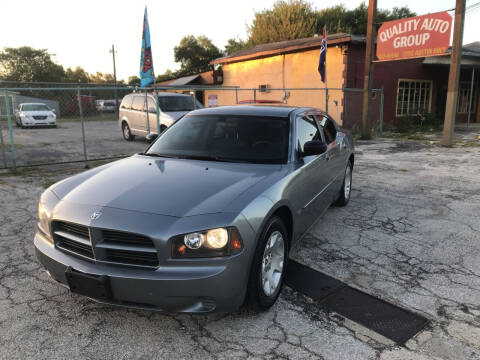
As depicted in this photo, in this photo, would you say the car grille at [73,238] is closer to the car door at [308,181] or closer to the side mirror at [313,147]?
the car door at [308,181]

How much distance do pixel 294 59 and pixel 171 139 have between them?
54.2 ft

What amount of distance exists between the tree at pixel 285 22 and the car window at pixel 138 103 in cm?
2512

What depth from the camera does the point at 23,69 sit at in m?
52.8

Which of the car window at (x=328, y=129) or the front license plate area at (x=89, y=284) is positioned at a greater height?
the car window at (x=328, y=129)

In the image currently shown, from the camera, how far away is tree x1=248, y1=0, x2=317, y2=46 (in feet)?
116

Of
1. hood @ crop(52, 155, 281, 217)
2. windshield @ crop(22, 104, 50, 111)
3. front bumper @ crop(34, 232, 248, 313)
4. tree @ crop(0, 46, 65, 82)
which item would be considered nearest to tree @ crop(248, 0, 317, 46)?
windshield @ crop(22, 104, 50, 111)

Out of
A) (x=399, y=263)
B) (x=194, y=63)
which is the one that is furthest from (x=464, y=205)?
(x=194, y=63)

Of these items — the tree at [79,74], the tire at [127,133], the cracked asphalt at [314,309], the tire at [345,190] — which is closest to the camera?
the cracked asphalt at [314,309]

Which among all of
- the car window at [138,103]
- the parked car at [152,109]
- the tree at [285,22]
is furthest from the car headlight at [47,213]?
the tree at [285,22]

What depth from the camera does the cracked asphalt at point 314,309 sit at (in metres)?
2.58

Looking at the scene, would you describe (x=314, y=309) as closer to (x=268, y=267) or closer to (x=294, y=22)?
(x=268, y=267)

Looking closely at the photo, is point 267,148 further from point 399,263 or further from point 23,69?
point 23,69

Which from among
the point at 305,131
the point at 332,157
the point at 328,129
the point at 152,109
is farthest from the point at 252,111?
the point at 152,109

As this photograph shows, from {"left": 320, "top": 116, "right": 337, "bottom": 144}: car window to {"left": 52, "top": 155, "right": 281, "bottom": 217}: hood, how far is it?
1.79 meters
